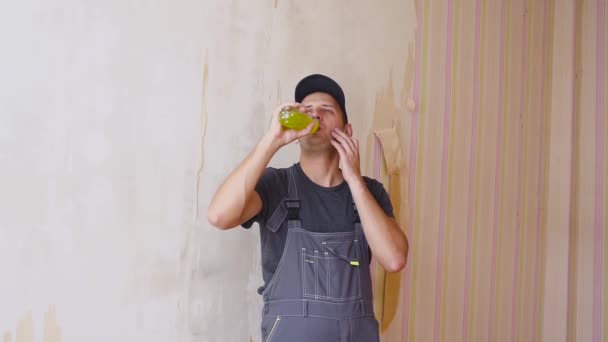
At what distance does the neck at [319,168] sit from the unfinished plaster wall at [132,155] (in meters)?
0.21

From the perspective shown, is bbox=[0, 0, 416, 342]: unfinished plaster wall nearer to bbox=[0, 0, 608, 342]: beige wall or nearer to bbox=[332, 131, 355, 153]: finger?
bbox=[0, 0, 608, 342]: beige wall

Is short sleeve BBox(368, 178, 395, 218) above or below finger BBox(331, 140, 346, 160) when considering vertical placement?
below

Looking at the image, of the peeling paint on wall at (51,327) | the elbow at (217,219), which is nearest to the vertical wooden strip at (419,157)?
the elbow at (217,219)

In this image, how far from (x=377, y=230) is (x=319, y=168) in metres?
0.23

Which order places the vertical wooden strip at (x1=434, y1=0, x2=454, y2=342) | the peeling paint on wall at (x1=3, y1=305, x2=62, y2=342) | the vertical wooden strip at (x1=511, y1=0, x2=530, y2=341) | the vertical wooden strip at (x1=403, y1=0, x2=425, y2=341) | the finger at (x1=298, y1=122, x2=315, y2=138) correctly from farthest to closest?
the vertical wooden strip at (x1=511, y1=0, x2=530, y2=341), the vertical wooden strip at (x1=434, y1=0, x2=454, y2=342), the vertical wooden strip at (x1=403, y1=0, x2=425, y2=341), the finger at (x1=298, y1=122, x2=315, y2=138), the peeling paint on wall at (x1=3, y1=305, x2=62, y2=342)

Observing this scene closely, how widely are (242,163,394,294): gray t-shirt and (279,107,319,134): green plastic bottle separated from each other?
0.48 feet

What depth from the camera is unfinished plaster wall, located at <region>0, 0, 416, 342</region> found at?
115 cm

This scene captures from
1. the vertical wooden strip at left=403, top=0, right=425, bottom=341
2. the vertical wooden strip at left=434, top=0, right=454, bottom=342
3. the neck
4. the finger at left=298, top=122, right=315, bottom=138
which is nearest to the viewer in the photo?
the finger at left=298, top=122, right=315, bottom=138

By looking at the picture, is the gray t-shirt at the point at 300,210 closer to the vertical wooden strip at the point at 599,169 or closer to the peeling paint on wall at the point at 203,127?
the peeling paint on wall at the point at 203,127

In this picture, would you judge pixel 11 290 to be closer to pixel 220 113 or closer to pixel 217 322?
pixel 217 322

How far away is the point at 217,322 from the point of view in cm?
142

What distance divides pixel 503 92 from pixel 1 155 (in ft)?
6.43

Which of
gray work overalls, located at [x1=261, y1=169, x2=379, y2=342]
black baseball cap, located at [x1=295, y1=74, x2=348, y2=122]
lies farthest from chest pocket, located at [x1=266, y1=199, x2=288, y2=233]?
black baseball cap, located at [x1=295, y1=74, x2=348, y2=122]

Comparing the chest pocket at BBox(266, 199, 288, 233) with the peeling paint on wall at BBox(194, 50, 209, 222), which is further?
the peeling paint on wall at BBox(194, 50, 209, 222)
